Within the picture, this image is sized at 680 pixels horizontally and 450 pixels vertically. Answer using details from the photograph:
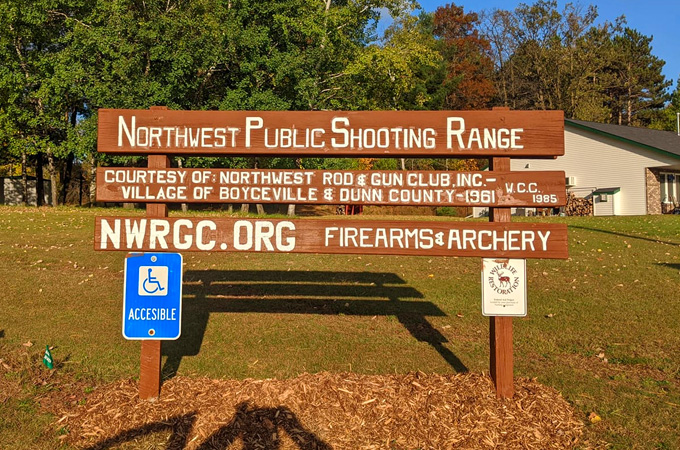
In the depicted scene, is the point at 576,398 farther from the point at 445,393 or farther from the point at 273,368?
the point at 273,368

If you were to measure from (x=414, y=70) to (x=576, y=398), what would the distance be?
32635 mm

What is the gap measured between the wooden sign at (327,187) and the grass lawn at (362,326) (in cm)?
179

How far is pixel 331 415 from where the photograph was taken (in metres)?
4.45

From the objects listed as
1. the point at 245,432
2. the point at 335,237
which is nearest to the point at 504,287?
the point at 335,237

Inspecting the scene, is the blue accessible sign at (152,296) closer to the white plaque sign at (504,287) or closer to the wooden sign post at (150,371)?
the wooden sign post at (150,371)

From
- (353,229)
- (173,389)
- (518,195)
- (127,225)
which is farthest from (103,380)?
(518,195)

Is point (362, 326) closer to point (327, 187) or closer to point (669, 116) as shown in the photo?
point (327, 187)

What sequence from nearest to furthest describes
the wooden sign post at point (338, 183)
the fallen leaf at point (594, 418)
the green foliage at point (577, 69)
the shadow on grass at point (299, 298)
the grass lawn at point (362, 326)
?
the fallen leaf at point (594, 418) → the wooden sign post at point (338, 183) → the grass lawn at point (362, 326) → the shadow on grass at point (299, 298) → the green foliage at point (577, 69)

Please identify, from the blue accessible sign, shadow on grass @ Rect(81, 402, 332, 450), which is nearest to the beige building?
the blue accessible sign

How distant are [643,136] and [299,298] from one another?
31.8 m

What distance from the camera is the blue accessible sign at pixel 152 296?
482 centimetres

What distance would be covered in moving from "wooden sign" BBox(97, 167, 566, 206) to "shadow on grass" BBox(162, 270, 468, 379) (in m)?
1.93

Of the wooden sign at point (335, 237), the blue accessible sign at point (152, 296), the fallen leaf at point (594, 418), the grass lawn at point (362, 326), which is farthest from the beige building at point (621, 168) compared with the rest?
the blue accessible sign at point (152, 296)

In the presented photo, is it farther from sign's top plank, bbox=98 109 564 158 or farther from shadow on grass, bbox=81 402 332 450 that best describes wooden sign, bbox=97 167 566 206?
shadow on grass, bbox=81 402 332 450
